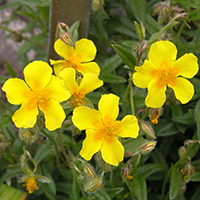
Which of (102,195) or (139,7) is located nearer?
(102,195)

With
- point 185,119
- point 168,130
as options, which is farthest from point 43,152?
point 185,119

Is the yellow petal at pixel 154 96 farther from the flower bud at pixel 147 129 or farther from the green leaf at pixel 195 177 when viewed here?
the green leaf at pixel 195 177

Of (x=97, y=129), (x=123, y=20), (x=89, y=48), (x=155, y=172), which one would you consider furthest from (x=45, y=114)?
(x=123, y=20)

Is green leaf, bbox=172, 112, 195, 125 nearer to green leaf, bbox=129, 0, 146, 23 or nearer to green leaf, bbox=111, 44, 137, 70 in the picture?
green leaf, bbox=111, 44, 137, 70

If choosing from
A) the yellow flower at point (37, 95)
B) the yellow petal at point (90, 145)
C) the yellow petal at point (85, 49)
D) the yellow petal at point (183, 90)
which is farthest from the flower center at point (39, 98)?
the yellow petal at point (183, 90)

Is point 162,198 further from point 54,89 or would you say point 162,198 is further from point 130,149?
point 54,89

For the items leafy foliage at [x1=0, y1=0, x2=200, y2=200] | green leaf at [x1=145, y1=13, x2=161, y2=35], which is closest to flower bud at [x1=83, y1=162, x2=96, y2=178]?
leafy foliage at [x1=0, y1=0, x2=200, y2=200]

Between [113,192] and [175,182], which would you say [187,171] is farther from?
[113,192]
